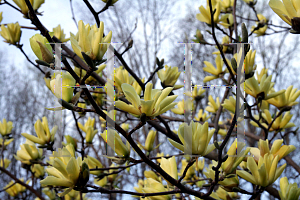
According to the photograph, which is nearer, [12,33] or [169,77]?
[169,77]

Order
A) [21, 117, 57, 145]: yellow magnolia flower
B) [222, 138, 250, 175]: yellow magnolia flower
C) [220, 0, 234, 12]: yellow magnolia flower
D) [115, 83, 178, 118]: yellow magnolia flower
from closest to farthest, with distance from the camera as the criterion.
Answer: [115, 83, 178, 118]: yellow magnolia flower
[222, 138, 250, 175]: yellow magnolia flower
[21, 117, 57, 145]: yellow magnolia flower
[220, 0, 234, 12]: yellow magnolia flower

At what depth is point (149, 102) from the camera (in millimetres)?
365

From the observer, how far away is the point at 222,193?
25.9 inches

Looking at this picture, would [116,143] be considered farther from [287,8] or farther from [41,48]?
[287,8]

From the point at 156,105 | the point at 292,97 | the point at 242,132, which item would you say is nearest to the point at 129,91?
the point at 156,105

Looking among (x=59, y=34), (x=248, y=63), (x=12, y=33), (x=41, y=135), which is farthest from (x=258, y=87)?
(x=12, y=33)

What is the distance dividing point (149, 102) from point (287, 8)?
29 cm

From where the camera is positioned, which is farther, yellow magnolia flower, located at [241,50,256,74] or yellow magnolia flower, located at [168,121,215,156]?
yellow magnolia flower, located at [241,50,256,74]

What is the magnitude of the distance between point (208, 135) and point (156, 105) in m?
0.13

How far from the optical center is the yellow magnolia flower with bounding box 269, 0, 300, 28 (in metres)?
0.40

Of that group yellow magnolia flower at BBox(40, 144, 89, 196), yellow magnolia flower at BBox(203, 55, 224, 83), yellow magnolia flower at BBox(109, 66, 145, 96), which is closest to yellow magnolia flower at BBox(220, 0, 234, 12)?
yellow magnolia flower at BBox(203, 55, 224, 83)

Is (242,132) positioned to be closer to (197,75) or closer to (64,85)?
(64,85)

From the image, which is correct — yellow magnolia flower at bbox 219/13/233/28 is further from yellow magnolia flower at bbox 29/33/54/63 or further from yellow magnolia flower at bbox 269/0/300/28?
yellow magnolia flower at bbox 29/33/54/63

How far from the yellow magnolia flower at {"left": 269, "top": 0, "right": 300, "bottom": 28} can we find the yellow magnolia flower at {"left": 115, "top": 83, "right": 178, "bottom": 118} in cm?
24
